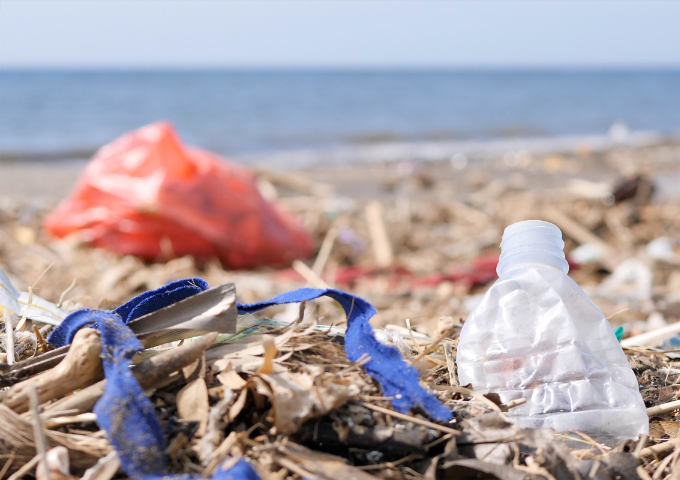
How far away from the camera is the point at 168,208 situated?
5.08 meters

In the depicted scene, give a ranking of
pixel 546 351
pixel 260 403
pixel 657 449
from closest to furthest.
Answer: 1. pixel 260 403
2. pixel 657 449
3. pixel 546 351

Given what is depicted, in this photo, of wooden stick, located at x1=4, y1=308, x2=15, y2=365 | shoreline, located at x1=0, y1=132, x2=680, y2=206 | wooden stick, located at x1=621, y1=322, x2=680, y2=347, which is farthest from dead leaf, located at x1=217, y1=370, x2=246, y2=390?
shoreline, located at x1=0, y1=132, x2=680, y2=206

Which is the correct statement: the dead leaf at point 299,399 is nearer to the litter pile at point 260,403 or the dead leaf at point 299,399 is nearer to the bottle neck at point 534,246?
the litter pile at point 260,403

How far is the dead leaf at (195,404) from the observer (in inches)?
44.4

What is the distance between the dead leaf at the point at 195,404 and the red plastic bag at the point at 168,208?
4.07 meters

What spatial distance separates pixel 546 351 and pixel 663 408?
33 cm

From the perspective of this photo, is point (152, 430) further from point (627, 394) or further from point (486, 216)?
point (486, 216)

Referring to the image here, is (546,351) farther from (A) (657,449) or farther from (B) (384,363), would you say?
(B) (384,363)

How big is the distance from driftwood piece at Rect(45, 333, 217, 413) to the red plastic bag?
403 centimetres

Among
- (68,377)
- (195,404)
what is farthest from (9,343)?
(195,404)

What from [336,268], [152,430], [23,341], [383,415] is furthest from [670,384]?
[336,268]

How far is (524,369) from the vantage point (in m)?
1.45

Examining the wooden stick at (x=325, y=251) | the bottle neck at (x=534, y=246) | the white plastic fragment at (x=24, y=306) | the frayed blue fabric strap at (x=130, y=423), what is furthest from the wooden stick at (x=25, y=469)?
the wooden stick at (x=325, y=251)

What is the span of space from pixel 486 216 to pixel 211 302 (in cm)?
623
